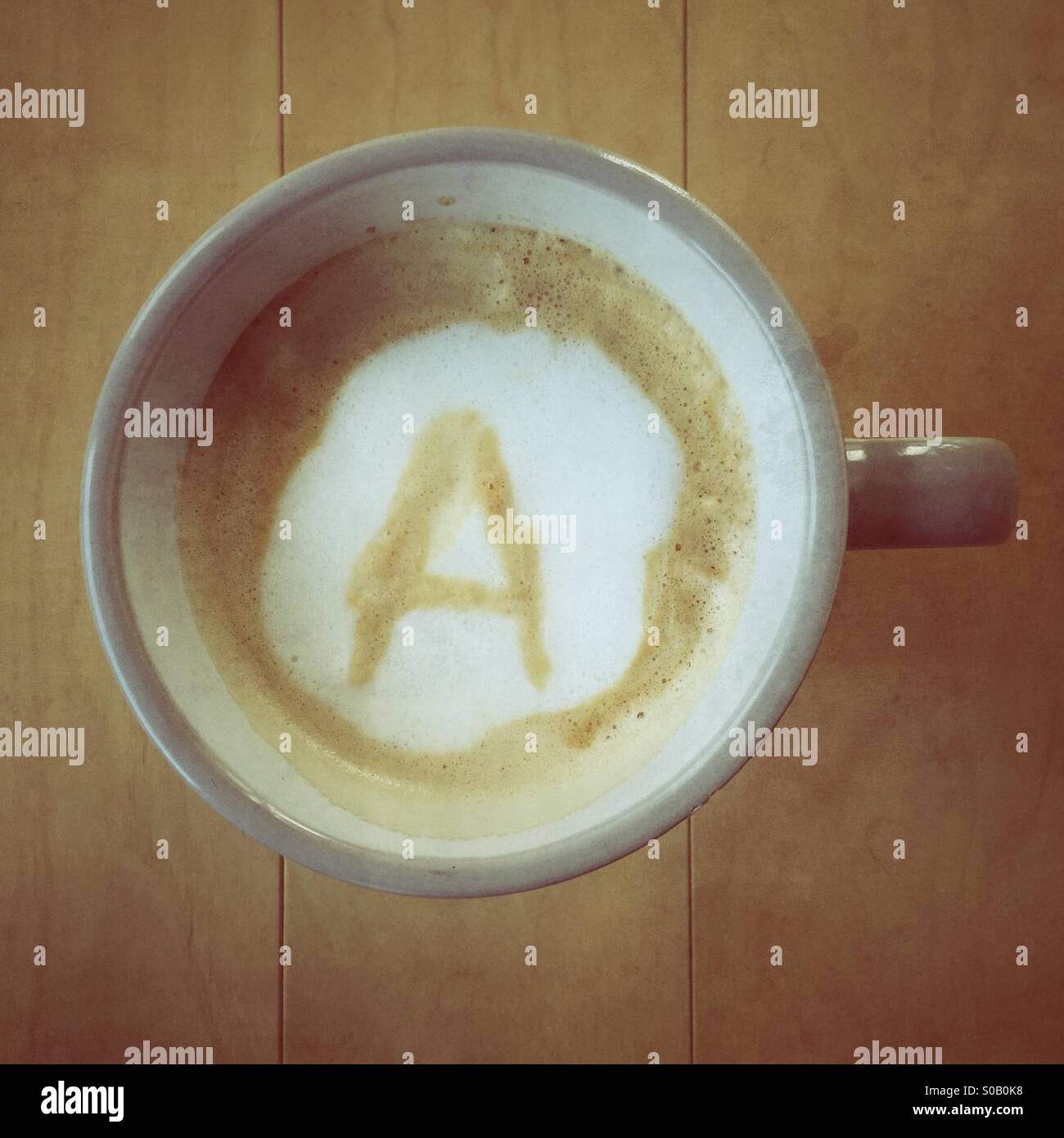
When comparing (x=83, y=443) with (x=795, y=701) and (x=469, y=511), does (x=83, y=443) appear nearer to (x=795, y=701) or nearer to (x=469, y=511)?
(x=469, y=511)

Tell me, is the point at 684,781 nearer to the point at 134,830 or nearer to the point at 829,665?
the point at 829,665

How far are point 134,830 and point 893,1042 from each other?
40 centimetres

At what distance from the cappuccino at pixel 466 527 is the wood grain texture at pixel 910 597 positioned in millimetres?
122

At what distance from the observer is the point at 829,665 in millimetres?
447

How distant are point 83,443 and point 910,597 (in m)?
0.41

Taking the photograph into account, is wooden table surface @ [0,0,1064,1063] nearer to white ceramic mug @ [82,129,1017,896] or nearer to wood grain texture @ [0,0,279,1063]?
wood grain texture @ [0,0,279,1063]

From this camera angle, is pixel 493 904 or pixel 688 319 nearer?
pixel 688 319

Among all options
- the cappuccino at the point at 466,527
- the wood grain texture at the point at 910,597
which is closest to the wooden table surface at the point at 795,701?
the wood grain texture at the point at 910,597

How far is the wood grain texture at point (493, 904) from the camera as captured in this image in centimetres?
43

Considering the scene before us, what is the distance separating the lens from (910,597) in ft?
1.47

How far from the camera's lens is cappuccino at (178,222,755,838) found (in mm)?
354

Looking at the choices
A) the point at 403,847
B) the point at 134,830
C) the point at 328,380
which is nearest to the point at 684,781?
the point at 403,847

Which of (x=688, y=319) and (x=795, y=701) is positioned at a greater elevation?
(x=688, y=319)

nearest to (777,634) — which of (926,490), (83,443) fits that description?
(926,490)
